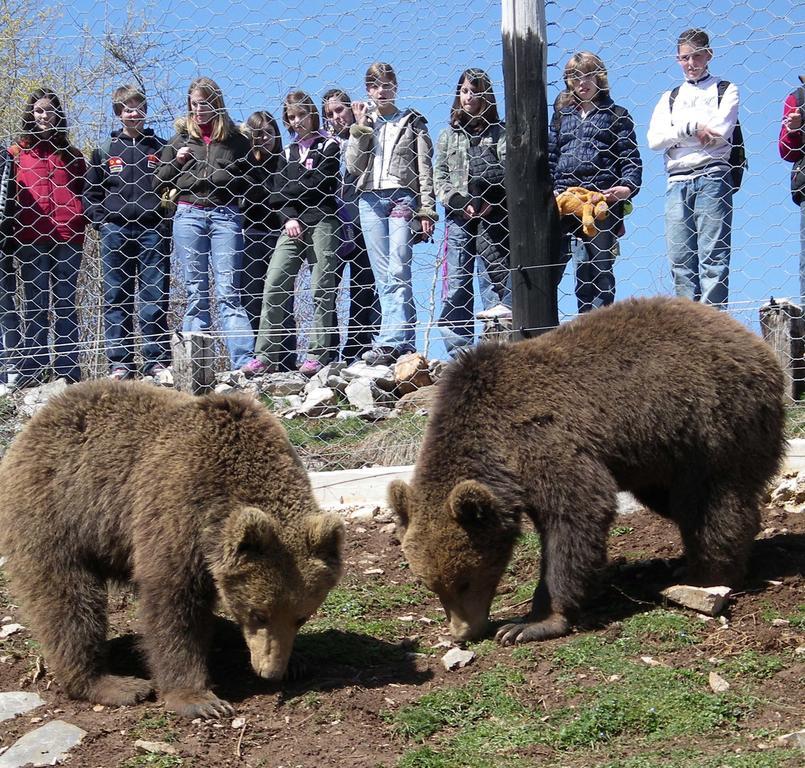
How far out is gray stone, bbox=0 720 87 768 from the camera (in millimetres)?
4754

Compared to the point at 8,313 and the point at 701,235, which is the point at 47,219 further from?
the point at 701,235

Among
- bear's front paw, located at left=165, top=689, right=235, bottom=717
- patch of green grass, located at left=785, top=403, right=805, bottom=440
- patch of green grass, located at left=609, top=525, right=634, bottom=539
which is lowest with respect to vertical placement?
bear's front paw, located at left=165, top=689, right=235, bottom=717

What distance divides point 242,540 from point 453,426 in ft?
4.88

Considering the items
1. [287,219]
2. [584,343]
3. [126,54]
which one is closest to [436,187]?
[287,219]

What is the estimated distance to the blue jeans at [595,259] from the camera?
8219mm

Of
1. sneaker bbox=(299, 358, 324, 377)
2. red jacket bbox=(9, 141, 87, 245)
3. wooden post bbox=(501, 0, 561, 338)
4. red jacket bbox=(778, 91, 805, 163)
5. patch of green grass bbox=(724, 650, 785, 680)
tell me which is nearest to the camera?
patch of green grass bbox=(724, 650, 785, 680)

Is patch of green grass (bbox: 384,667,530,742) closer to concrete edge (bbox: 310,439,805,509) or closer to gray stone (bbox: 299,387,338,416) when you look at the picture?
concrete edge (bbox: 310,439,805,509)

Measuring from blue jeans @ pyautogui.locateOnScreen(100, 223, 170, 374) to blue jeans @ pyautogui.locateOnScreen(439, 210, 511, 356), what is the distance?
2.54 m

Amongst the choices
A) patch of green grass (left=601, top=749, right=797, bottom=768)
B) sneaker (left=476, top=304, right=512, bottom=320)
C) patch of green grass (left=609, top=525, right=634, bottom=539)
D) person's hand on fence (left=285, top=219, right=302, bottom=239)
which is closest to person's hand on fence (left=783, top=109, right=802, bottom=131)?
sneaker (left=476, top=304, right=512, bottom=320)

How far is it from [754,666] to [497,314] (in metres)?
3.67

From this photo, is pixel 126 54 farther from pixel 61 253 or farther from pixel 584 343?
pixel 584 343

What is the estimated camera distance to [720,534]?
19.6 feet

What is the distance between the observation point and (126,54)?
1547 cm

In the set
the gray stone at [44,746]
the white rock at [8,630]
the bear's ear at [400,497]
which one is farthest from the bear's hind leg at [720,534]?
the white rock at [8,630]
